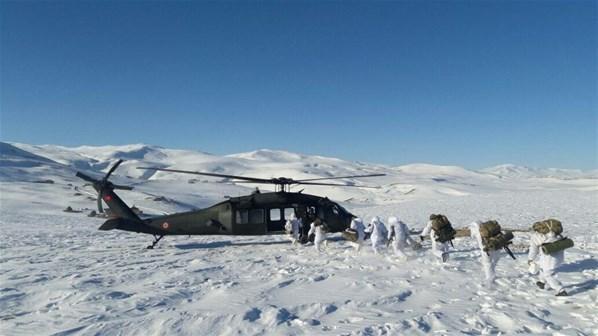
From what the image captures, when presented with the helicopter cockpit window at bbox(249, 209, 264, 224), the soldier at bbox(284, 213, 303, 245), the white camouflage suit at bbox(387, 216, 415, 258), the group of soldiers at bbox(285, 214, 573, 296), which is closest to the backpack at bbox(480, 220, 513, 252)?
the group of soldiers at bbox(285, 214, 573, 296)

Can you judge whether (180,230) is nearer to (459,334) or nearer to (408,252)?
(408,252)

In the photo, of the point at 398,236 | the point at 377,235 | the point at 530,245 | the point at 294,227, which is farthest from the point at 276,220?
the point at 530,245

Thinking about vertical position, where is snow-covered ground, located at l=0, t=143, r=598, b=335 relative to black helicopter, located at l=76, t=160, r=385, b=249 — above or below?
below

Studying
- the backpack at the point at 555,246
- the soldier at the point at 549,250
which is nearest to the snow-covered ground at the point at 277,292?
the soldier at the point at 549,250

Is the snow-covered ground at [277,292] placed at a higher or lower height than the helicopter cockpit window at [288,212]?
lower

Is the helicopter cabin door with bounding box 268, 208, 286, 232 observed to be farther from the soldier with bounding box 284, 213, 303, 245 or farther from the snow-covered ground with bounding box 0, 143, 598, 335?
the snow-covered ground with bounding box 0, 143, 598, 335

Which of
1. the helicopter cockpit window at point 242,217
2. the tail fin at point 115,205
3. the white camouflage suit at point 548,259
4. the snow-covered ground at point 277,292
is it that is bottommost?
the snow-covered ground at point 277,292

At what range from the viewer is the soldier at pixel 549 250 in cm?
761

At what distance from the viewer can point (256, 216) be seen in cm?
1572

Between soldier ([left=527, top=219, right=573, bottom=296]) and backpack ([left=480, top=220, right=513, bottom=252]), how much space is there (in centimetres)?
54

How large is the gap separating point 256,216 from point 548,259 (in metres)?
10.3

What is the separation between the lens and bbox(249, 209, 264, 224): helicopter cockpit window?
1569 cm

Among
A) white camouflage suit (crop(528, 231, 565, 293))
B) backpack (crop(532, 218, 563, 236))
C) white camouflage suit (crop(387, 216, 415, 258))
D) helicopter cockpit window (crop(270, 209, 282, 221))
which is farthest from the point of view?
helicopter cockpit window (crop(270, 209, 282, 221))

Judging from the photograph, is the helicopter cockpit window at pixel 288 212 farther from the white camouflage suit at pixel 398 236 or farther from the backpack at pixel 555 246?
the backpack at pixel 555 246
